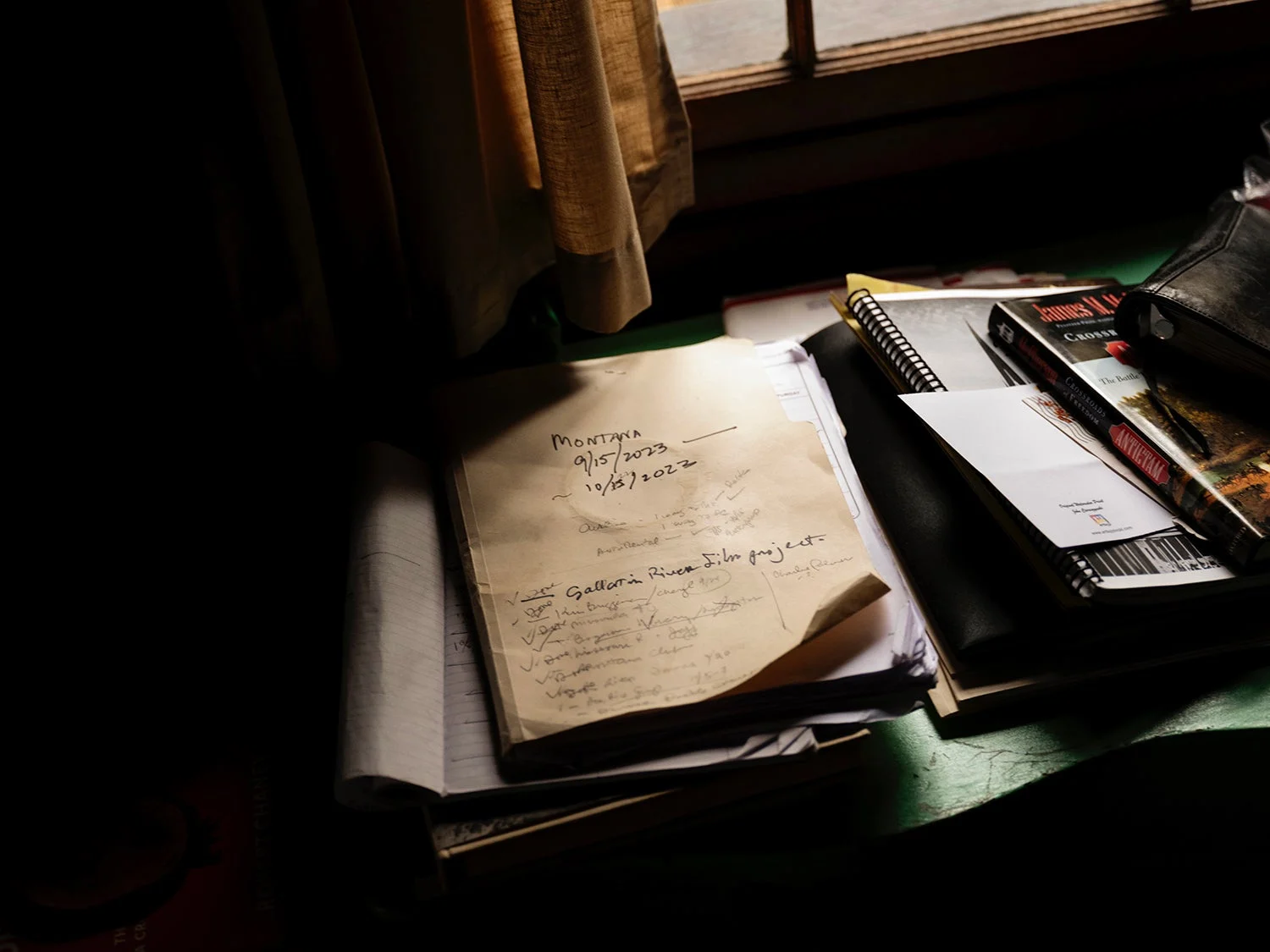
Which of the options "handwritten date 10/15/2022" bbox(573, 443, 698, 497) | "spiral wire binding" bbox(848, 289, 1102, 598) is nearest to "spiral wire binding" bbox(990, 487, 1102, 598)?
"spiral wire binding" bbox(848, 289, 1102, 598)

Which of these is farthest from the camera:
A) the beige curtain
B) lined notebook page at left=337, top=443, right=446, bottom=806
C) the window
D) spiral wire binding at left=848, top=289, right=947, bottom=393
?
the window

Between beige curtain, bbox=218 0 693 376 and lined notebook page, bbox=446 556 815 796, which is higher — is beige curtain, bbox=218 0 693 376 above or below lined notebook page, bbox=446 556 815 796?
above

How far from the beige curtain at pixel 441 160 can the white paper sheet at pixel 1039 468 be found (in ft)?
0.88

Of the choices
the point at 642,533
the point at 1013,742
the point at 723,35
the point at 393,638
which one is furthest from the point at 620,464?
the point at 723,35

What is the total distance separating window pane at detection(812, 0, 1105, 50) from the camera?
0.98 meters

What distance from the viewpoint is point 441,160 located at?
2.30 feet

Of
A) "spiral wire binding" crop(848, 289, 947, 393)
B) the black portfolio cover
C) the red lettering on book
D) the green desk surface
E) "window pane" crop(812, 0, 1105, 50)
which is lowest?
the green desk surface

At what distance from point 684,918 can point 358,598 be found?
30 cm

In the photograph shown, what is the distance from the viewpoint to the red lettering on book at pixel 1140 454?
2.15 ft

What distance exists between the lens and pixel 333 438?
812 millimetres

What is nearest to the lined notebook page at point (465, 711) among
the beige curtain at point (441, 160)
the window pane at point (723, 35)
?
the beige curtain at point (441, 160)

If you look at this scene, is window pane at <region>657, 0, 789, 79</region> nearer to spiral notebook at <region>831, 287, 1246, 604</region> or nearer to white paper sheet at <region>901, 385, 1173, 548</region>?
spiral notebook at <region>831, 287, 1246, 604</region>

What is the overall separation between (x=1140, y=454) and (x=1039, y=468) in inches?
2.7

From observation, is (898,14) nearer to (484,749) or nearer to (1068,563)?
(1068,563)
